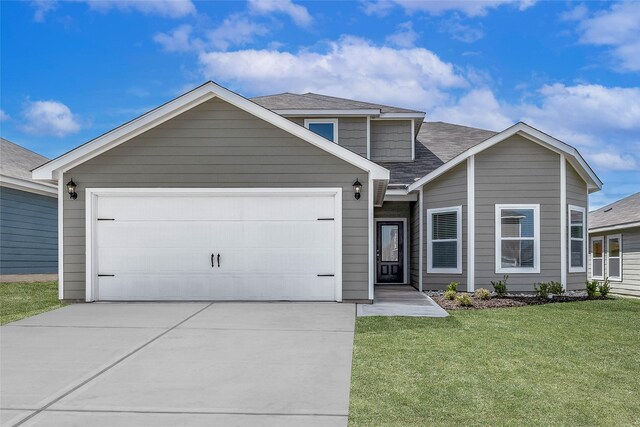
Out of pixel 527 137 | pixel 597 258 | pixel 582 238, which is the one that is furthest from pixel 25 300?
pixel 597 258

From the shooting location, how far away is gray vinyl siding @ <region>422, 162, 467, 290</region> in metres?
13.7

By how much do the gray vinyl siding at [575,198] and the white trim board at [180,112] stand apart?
5.98 meters

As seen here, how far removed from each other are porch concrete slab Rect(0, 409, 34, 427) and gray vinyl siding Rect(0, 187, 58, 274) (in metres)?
12.7

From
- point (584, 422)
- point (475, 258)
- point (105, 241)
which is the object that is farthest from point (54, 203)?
point (584, 422)

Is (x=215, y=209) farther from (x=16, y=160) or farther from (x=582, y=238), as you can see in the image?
(x=16, y=160)

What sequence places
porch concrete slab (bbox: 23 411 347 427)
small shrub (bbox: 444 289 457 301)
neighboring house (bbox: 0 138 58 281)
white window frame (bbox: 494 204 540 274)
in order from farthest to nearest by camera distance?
neighboring house (bbox: 0 138 58 281) → white window frame (bbox: 494 204 540 274) → small shrub (bbox: 444 289 457 301) → porch concrete slab (bbox: 23 411 347 427)

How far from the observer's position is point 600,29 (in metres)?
17.7

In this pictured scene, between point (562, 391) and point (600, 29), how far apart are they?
15.9 m

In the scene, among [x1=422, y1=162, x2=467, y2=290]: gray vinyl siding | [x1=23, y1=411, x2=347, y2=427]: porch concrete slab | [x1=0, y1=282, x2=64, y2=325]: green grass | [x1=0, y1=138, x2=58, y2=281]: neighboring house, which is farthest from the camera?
[x1=0, y1=138, x2=58, y2=281]: neighboring house

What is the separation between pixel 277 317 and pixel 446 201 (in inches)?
266

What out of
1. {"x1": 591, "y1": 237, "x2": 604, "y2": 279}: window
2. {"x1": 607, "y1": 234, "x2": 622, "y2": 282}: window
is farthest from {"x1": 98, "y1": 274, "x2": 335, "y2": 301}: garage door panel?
{"x1": 591, "y1": 237, "x2": 604, "y2": 279}: window

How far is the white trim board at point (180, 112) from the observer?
10.6 metres

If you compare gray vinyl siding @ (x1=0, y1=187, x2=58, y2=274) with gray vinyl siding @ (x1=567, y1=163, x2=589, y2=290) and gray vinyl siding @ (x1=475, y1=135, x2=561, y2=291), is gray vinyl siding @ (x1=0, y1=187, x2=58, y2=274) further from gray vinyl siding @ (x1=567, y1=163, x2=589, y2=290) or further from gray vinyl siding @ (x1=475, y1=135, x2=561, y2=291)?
gray vinyl siding @ (x1=567, y1=163, x2=589, y2=290)

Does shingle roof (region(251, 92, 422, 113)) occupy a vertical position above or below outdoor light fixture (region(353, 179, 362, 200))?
above
